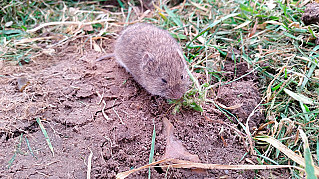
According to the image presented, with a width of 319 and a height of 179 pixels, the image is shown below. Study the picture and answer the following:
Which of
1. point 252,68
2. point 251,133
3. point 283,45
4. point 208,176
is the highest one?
point 283,45

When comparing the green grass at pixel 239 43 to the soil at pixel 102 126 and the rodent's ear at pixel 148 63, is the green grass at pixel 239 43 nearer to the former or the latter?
the soil at pixel 102 126

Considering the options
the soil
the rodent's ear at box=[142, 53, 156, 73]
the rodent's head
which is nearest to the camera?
the soil

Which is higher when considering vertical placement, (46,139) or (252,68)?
(252,68)

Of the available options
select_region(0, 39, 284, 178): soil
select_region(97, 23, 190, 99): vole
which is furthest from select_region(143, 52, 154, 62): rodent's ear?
select_region(0, 39, 284, 178): soil

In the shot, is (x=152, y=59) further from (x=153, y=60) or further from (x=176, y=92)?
(x=176, y=92)

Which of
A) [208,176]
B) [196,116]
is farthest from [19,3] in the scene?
[208,176]

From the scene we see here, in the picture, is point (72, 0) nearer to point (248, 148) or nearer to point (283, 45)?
point (283, 45)

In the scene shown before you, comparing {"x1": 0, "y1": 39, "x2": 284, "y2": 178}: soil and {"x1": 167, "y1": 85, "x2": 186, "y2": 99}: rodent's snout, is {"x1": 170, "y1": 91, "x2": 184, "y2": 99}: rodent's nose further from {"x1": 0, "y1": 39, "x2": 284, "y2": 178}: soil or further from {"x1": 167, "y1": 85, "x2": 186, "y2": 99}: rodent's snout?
{"x1": 0, "y1": 39, "x2": 284, "y2": 178}: soil
